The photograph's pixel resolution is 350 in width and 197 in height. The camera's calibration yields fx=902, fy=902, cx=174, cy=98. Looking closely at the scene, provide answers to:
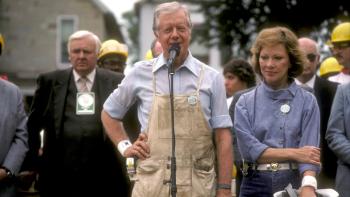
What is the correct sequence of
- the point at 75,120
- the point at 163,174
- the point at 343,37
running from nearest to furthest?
the point at 163,174 → the point at 75,120 → the point at 343,37

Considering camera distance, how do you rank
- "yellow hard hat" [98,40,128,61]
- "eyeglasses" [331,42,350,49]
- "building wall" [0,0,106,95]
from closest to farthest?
"eyeglasses" [331,42,350,49] → "yellow hard hat" [98,40,128,61] → "building wall" [0,0,106,95]

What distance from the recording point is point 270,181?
20.0ft

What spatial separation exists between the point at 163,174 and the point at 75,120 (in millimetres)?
2292

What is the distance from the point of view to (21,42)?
42812 millimetres

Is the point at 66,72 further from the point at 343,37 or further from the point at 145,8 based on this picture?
the point at 145,8

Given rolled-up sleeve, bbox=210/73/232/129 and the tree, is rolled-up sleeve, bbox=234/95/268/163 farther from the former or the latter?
the tree

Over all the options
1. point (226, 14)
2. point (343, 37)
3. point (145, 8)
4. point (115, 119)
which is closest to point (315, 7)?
point (226, 14)

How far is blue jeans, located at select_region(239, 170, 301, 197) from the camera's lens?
6070 millimetres

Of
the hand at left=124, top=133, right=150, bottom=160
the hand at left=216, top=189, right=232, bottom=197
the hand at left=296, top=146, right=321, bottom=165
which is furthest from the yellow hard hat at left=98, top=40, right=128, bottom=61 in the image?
the hand at left=296, top=146, right=321, bottom=165

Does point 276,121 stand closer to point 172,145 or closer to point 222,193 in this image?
point 222,193

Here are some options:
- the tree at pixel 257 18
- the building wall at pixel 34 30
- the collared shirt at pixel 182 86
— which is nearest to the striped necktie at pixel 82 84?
the collared shirt at pixel 182 86

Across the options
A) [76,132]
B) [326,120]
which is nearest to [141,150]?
[76,132]

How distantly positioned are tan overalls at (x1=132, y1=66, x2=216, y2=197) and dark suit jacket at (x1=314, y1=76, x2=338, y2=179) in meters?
2.23

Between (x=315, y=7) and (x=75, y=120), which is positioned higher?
(x=315, y=7)
